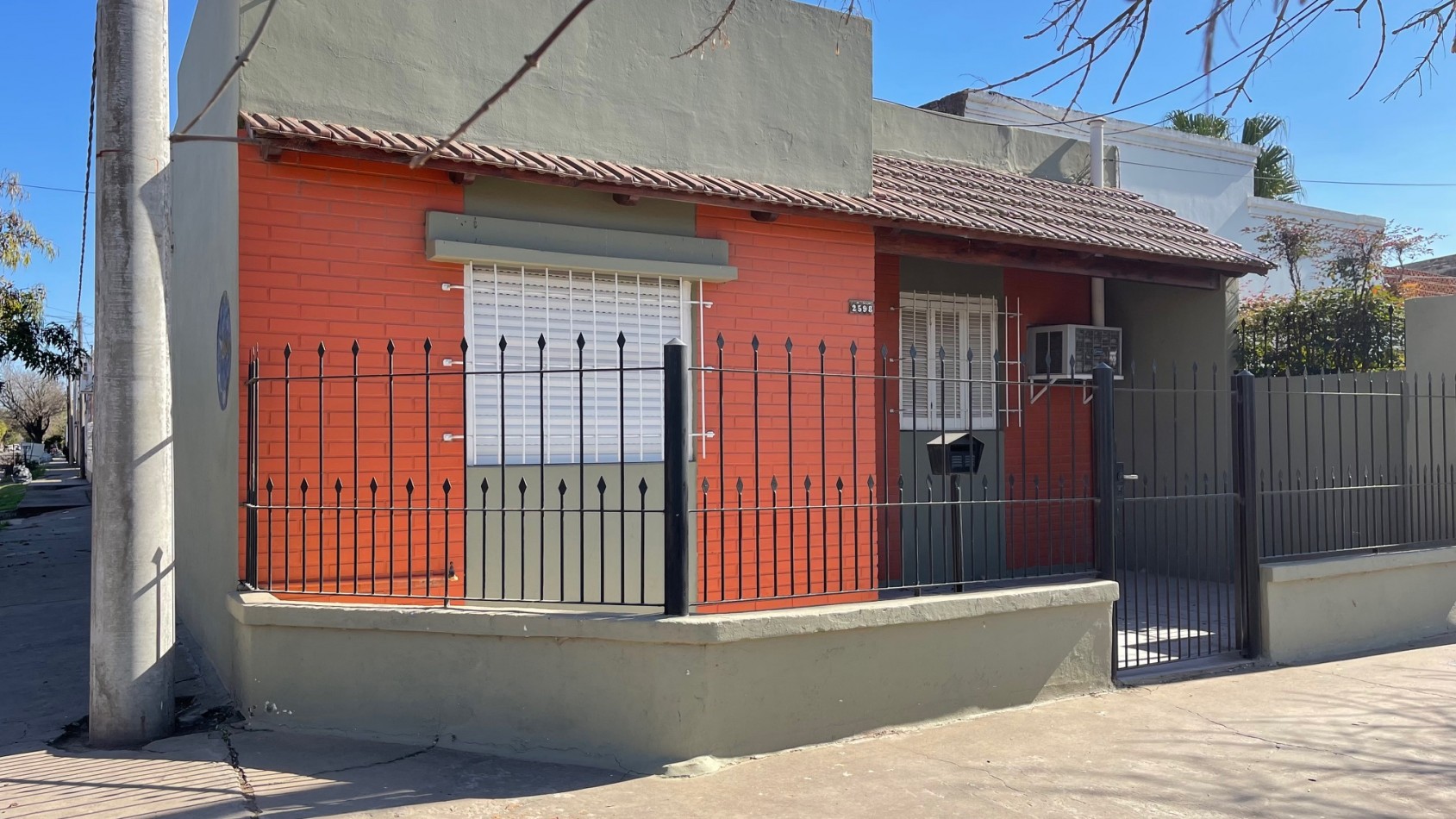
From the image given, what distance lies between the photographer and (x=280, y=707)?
207 inches

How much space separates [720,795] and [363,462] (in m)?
2.89

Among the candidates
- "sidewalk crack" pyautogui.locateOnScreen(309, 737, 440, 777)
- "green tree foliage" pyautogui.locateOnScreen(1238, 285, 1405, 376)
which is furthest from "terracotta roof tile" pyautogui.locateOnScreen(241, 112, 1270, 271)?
"sidewalk crack" pyautogui.locateOnScreen(309, 737, 440, 777)

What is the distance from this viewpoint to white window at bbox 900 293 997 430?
10125mm

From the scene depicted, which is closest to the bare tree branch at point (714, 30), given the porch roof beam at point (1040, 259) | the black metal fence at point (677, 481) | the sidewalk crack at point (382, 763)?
the black metal fence at point (677, 481)

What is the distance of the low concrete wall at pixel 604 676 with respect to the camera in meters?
4.88

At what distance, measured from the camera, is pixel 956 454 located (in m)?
6.41

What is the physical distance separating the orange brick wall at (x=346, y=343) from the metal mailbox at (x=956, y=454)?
2835mm

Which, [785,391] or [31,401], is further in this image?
[31,401]

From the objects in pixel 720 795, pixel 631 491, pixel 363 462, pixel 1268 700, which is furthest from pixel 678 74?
pixel 1268 700

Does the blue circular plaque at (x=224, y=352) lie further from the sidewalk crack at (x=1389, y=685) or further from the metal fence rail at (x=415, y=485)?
the sidewalk crack at (x=1389, y=685)

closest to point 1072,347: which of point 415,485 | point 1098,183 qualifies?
point 1098,183

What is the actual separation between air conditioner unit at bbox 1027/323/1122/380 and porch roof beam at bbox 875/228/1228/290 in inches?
30.2

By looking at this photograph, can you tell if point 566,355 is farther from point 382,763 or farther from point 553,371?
point 382,763

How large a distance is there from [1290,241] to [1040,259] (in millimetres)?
9605
